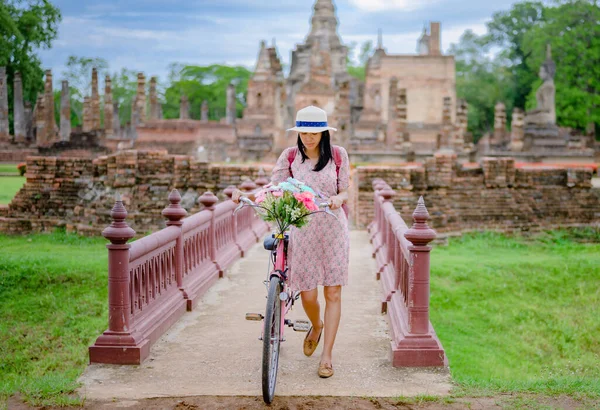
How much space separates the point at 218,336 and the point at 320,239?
1.70 metres

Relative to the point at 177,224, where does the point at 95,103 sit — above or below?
above

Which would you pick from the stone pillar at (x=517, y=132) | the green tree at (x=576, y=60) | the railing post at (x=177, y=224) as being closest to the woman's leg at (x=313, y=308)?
the railing post at (x=177, y=224)

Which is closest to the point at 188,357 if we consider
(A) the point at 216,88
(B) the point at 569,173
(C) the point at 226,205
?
(C) the point at 226,205

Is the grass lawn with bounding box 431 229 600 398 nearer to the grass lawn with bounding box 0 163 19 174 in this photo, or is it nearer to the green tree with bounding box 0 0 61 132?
the green tree with bounding box 0 0 61 132

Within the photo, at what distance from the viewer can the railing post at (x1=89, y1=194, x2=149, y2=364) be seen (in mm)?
5695

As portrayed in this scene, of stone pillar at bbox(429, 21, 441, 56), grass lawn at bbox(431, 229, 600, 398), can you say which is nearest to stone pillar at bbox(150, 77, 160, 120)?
stone pillar at bbox(429, 21, 441, 56)

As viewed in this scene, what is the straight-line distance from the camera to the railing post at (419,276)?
18.5 ft

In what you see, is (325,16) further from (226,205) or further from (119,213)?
(119,213)

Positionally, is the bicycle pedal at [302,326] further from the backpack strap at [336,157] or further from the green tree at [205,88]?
the green tree at [205,88]

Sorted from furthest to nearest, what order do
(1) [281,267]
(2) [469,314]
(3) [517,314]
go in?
(3) [517,314] → (2) [469,314] → (1) [281,267]

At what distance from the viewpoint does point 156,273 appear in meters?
6.82

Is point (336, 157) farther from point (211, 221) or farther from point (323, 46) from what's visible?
point (323, 46)

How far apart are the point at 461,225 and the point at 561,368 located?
8.65 m

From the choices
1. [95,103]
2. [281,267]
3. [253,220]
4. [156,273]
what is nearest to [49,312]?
[156,273]
